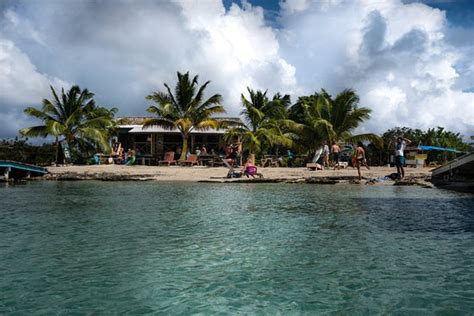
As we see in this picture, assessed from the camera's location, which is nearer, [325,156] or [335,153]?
→ [325,156]

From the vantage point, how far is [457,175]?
18.0 m

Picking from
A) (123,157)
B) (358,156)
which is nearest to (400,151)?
(358,156)

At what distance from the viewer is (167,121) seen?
28.3 metres

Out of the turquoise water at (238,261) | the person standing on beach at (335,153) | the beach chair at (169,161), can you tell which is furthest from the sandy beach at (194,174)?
the turquoise water at (238,261)

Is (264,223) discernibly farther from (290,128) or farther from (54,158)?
(54,158)

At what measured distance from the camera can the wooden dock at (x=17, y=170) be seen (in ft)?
66.1

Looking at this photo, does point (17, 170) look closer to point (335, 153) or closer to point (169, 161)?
point (169, 161)

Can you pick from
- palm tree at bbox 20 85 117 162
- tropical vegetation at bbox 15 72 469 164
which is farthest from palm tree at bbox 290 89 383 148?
palm tree at bbox 20 85 117 162

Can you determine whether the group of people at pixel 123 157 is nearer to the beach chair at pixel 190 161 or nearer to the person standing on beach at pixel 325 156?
the beach chair at pixel 190 161

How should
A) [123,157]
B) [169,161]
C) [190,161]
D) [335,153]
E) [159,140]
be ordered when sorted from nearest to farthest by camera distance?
[335,153] < [190,161] < [169,161] < [123,157] < [159,140]

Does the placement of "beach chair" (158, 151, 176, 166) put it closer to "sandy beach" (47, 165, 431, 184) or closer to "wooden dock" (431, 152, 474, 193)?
"sandy beach" (47, 165, 431, 184)

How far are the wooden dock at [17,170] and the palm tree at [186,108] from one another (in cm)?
814

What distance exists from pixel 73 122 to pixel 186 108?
7.79 meters

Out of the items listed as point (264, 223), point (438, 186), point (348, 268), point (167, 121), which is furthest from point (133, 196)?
point (167, 121)
